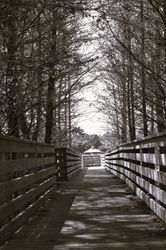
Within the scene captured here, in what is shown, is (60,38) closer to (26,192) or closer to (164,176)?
(26,192)

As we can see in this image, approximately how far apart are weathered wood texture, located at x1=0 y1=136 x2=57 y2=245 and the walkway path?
0.16 meters

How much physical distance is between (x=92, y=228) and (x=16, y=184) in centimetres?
116

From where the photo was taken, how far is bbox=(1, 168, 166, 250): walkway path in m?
5.54

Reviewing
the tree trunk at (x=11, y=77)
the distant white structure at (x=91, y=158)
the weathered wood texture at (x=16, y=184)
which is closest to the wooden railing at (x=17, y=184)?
the weathered wood texture at (x=16, y=184)

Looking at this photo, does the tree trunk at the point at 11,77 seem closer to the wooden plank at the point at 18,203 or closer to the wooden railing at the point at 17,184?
the wooden railing at the point at 17,184

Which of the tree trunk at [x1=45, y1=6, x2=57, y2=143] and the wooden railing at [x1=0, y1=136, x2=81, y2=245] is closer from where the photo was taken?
the wooden railing at [x1=0, y1=136, x2=81, y2=245]

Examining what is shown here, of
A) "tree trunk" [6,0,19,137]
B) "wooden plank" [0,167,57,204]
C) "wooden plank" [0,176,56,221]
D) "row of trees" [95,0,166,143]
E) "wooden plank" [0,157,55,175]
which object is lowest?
"wooden plank" [0,176,56,221]

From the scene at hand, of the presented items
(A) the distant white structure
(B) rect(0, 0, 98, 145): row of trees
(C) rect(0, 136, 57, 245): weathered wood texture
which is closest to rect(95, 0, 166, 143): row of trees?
(B) rect(0, 0, 98, 145): row of trees

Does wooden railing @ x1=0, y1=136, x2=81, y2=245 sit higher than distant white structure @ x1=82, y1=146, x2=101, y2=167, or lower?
lower

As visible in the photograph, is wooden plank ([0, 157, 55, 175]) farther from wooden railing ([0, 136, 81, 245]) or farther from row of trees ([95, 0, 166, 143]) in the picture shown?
row of trees ([95, 0, 166, 143])

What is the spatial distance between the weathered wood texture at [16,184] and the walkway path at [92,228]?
6.5 inches

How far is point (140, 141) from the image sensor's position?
30.3 ft

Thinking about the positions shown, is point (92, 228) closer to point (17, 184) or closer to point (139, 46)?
point (17, 184)

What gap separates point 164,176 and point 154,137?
0.96m
